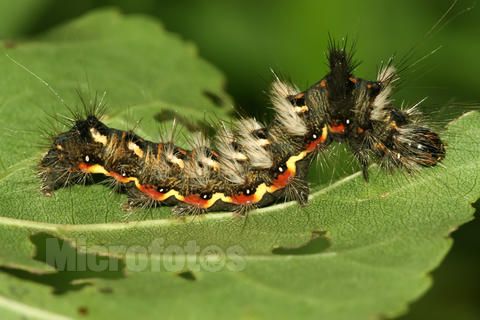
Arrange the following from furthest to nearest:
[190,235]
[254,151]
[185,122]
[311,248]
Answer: [185,122] → [254,151] → [190,235] → [311,248]

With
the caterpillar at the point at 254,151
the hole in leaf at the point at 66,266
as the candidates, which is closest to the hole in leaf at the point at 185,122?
the caterpillar at the point at 254,151

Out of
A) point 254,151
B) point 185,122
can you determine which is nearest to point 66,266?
point 254,151

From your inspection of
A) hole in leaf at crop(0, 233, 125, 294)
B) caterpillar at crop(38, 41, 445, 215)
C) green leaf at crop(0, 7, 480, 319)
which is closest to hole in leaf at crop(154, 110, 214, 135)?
green leaf at crop(0, 7, 480, 319)

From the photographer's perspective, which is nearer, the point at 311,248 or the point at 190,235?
the point at 311,248

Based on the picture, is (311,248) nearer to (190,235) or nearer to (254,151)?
(190,235)

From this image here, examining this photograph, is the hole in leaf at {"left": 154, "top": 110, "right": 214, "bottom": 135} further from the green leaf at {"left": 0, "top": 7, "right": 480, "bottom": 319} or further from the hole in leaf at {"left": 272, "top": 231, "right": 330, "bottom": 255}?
the hole in leaf at {"left": 272, "top": 231, "right": 330, "bottom": 255}

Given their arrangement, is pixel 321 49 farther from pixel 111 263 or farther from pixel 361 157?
pixel 111 263
